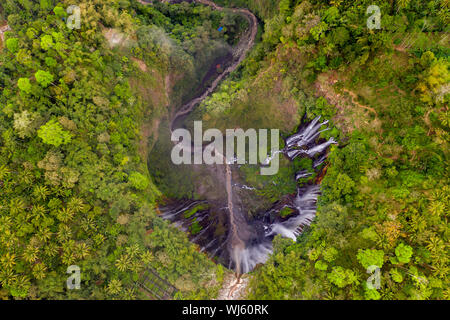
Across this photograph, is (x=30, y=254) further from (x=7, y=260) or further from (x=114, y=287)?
(x=114, y=287)

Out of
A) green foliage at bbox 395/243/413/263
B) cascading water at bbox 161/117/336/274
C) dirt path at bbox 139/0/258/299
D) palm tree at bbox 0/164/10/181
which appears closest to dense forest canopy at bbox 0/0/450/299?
green foliage at bbox 395/243/413/263

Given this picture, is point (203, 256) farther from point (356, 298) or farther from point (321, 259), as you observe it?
point (356, 298)

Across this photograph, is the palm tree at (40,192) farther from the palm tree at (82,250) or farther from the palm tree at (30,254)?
the palm tree at (82,250)

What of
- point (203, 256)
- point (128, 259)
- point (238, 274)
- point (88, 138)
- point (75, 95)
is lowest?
point (238, 274)

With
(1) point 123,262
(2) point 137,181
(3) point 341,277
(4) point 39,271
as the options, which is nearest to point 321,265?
(3) point 341,277

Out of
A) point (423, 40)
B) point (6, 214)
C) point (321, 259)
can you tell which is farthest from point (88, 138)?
point (423, 40)

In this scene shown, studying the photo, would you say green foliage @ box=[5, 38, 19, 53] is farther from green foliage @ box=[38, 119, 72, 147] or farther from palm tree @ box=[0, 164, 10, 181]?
palm tree @ box=[0, 164, 10, 181]
